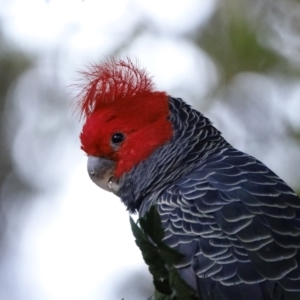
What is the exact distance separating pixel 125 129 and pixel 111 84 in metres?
0.20

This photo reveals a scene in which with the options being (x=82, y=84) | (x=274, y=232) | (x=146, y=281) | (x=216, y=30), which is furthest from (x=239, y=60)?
(x=274, y=232)

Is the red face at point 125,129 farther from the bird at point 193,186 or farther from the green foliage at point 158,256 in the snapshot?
the green foliage at point 158,256

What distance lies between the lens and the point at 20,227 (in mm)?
4270

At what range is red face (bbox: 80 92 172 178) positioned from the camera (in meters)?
2.34

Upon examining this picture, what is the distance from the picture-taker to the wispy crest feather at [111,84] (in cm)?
238

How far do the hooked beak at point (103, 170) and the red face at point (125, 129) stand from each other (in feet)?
0.06

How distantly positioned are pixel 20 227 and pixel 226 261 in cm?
280

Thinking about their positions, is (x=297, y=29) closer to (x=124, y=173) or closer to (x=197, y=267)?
(x=124, y=173)

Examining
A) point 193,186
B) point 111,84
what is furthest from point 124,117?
point 193,186

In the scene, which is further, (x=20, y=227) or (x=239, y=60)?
(x=20, y=227)

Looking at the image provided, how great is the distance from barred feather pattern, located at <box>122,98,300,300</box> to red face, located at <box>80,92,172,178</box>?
0.18 metres

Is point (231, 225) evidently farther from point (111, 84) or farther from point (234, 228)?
point (111, 84)

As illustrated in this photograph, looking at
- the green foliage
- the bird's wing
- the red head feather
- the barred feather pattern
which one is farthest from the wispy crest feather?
the green foliage

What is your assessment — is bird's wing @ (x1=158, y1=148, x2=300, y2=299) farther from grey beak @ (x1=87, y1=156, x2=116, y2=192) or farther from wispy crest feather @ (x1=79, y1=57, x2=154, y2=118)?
wispy crest feather @ (x1=79, y1=57, x2=154, y2=118)
